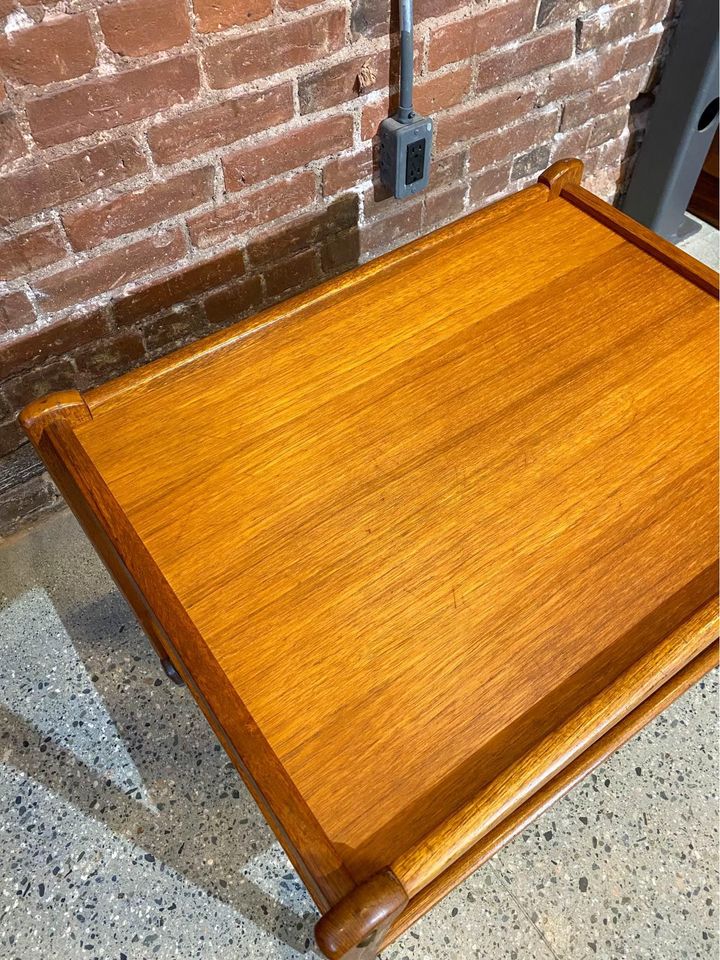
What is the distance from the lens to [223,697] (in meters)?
0.65

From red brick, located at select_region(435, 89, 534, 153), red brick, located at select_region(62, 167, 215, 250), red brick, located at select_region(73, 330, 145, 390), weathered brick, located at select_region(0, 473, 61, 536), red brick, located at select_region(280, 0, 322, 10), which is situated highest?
red brick, located at select_region(280, 0, 322, 10)

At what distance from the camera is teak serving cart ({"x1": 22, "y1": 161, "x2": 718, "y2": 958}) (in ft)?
2.05

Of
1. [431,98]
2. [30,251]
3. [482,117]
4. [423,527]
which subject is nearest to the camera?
[423,527]

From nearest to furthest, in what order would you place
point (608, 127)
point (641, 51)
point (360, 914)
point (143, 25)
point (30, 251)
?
point (360, 914) → point (143, 25) → point (30, 251) → point (641, 51) → point (608, 127)

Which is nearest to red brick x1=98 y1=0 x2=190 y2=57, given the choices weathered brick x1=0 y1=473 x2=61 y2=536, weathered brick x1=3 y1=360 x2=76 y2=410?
weathered brick x1=3 y1=360 x2=76 y2=410

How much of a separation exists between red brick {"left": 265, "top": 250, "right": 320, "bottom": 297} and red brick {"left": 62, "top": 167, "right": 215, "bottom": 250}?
200 millimetres

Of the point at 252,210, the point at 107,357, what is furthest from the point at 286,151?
the point at 107,357

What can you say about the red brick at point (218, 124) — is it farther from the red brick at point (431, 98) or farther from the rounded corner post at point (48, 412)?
the rounded corner post at point (48, 412)

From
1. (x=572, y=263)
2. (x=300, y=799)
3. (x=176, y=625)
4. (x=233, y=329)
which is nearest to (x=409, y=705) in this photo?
(x=300, y=799)

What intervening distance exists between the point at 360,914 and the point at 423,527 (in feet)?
1.17

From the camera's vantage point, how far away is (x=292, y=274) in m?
1.31

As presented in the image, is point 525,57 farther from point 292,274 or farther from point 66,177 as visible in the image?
point 66,177

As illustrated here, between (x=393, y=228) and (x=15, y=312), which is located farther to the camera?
(x=393, y=228)

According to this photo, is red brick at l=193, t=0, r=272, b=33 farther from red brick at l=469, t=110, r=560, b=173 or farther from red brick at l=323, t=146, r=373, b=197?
red brick at l=469, t=110, r=560, b=173
